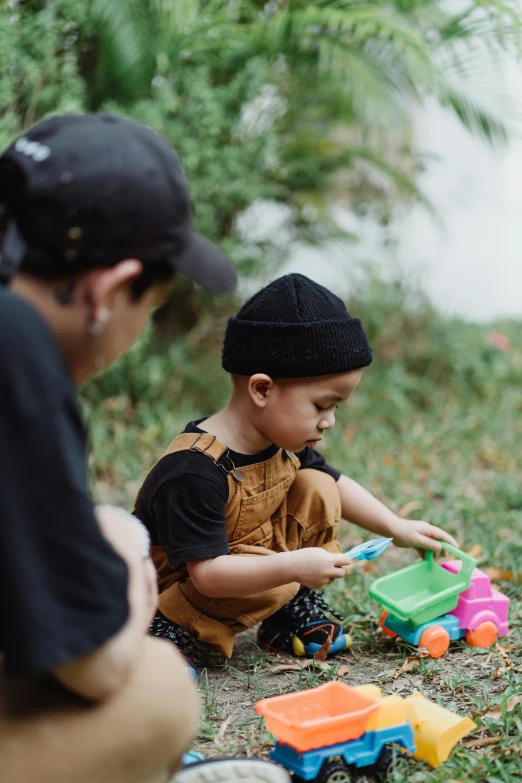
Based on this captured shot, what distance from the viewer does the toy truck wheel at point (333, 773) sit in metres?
1.75

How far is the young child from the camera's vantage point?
86.4 inches

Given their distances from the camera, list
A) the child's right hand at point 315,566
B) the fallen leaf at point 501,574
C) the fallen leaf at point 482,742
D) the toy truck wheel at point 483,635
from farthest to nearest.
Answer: the fallen leaf at point 501,574 → the toy truck wheel at point 483,635 → the child's right hand at point 315,566 → the fallen leaf at point 482,742

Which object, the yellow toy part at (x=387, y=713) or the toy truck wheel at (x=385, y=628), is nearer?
the yellow toy part at (x=387, y=713)

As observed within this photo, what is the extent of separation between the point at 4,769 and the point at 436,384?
4.58 metres

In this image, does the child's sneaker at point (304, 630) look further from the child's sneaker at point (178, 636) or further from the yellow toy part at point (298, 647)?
the child's sneaker at point (178, 636)

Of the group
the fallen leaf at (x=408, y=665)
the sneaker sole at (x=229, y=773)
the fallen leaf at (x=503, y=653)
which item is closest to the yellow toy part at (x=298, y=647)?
the fallen leaf at (x=408, y=665)

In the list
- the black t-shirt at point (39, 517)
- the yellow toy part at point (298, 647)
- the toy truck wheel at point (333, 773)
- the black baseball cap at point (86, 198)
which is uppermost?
the black baseball cap at point (86, 198)

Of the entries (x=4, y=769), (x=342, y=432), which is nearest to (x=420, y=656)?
(x=4, y=769)

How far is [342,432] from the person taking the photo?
479 cm

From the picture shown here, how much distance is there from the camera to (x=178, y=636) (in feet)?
7.82

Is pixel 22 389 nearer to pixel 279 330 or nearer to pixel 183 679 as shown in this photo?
pixel 183 679

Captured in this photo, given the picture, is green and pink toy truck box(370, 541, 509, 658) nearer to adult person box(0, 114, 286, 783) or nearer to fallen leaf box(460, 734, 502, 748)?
fallen leaf box(460, 734, 502, 748)

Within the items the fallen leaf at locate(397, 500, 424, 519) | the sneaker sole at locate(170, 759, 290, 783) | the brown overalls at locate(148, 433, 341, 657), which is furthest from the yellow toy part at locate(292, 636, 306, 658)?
the fallen leaf at locate(397, 500, 424, 519)

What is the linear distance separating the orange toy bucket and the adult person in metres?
0.33
